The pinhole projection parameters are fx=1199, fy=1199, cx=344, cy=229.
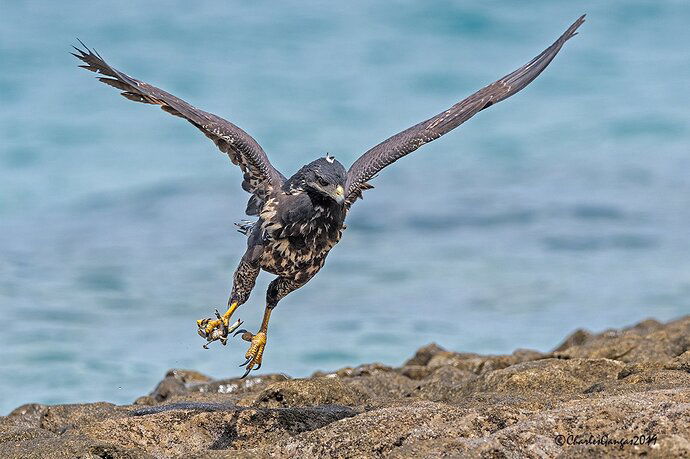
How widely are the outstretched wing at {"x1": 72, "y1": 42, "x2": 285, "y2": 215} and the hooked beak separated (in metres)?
1.25

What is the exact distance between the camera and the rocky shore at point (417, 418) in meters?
7.92

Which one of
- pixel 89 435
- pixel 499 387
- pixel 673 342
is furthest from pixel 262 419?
pixel 673 342

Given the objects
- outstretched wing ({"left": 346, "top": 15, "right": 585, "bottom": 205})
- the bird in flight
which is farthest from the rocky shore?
outstretched wing ({"left": 346, "top": 15, "right": 585, "bottom": 205})

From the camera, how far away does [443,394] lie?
39.4ft

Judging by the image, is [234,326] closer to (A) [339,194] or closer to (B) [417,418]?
(A) [339,194]

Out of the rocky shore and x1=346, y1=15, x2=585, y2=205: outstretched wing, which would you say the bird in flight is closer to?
x1=346, y1=15, x2=585, y2=205: outstretched wing

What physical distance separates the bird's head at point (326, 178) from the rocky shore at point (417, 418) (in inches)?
71.9

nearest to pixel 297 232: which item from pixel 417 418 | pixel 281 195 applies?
pixel 281 195

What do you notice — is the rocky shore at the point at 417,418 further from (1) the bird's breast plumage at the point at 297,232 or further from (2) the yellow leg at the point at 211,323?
(1) the bird's breast plumage at the point at 297,232

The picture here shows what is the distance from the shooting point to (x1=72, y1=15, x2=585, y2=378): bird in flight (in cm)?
1045

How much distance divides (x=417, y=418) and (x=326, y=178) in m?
2.43

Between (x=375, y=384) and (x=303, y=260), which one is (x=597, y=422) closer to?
(x=303, y=260)

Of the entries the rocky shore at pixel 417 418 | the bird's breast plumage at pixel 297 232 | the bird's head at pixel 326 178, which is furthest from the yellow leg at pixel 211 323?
the bird's head at pixel 326 178

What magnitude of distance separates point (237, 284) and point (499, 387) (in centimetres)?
264
